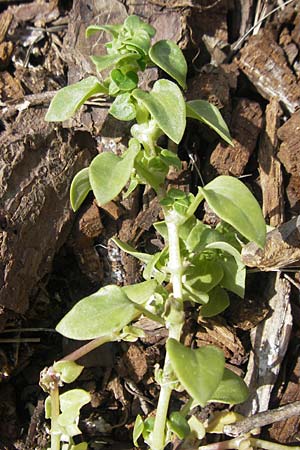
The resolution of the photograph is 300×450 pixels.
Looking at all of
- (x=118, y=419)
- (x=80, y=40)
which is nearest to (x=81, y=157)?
(x=80, y=40)

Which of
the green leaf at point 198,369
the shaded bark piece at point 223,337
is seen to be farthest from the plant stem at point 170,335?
the shaded bark piece at point 223,337

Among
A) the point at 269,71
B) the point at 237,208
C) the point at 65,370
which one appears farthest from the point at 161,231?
the point at 269,71

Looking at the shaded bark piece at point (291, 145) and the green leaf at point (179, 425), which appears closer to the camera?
the green leaf at point (179, 425)

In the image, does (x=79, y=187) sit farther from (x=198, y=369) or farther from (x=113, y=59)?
(x=198, y=369)

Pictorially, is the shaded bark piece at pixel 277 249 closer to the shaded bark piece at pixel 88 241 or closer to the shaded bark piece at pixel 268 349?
the shaded bark piece at pixel 268 349

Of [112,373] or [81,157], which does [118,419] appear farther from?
[81,157]

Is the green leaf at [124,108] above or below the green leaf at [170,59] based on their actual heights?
below
